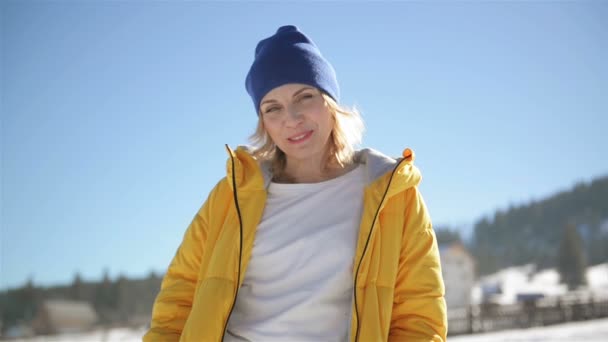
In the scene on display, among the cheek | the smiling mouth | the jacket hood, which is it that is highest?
the cheek

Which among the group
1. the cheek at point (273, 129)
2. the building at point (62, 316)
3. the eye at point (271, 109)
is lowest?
the building at point (62, 316)

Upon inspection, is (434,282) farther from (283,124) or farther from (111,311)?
(111,311)

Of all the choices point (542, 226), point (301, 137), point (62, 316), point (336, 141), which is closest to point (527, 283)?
point (542, 226)

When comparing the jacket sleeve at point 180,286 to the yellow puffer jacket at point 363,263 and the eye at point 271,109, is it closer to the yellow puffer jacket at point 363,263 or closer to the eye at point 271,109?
the yellow puffer jacket at point 363,263

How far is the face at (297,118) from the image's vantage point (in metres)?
2.54

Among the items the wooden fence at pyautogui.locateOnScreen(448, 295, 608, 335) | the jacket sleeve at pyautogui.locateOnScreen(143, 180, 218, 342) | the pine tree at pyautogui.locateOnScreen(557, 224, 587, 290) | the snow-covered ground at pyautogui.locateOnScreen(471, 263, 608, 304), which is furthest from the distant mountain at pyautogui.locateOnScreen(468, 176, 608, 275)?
the jacket sleeve at pyautogui.locateOnScreen(143, 180, 218, 342)

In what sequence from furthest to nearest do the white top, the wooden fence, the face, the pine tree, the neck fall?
1. the pine tree
2. the wooden fence
3. the neck
4. the face
5. the white top

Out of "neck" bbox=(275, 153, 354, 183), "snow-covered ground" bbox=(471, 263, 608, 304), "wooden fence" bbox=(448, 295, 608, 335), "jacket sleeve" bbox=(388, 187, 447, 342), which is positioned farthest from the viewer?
"snow-covered ground" bbox=(471, 263, 608, 304)

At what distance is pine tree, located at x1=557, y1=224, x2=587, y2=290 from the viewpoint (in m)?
77.3

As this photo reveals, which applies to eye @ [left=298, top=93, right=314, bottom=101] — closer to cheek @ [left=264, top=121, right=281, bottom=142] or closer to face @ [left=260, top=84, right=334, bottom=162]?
face @ [left=260, top=84, right=334, bottom=162]

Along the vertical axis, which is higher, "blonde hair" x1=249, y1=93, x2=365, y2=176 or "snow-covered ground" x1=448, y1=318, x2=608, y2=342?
"blonde hair" x1=249, y1=93, x2=365, y2=176

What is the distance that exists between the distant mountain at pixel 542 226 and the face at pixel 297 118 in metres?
116

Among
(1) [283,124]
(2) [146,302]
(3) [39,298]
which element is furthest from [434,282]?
(3) [39,298]

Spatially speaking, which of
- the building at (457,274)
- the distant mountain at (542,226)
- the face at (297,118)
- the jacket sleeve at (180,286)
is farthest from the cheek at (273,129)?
the distant mountain at (542,226)
